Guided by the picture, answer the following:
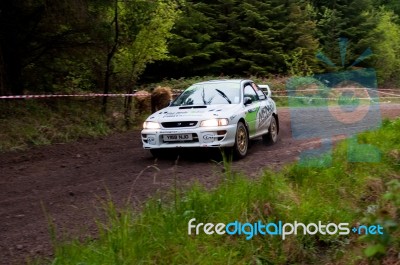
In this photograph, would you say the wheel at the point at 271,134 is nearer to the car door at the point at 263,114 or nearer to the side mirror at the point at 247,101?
the car door at the point at 263,114

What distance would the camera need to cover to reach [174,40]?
3769cm

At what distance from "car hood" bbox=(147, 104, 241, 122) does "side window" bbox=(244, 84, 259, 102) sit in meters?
0.93

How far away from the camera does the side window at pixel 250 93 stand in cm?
1029

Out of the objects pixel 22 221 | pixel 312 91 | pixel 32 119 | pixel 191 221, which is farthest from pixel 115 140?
pixel 312 91

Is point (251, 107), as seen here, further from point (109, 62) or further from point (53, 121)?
point (109, 62)

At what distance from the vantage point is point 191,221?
5.04 m

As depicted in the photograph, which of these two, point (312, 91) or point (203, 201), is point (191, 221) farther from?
point (312, 91)

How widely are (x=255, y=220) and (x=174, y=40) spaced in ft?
110

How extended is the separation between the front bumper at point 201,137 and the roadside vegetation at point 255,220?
1886 millimetres

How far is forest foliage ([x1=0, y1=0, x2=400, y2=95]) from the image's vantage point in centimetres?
1402

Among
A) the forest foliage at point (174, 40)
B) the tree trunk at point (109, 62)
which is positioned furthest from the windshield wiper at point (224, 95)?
the tree trunk at point (109, 62)

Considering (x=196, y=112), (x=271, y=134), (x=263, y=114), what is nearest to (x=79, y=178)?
(x=196, y=112)

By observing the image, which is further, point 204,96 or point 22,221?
point 204,96

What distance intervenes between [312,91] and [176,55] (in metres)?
14.1
